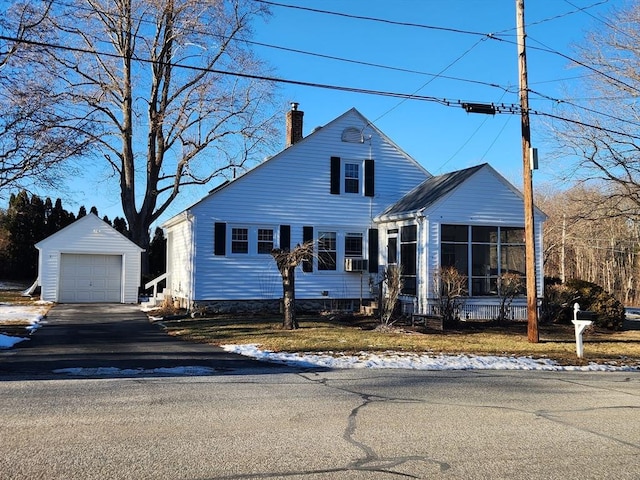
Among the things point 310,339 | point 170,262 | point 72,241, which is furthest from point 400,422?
Answer: point 72,241

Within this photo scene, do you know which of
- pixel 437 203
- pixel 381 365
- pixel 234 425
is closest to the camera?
pixel 234 425

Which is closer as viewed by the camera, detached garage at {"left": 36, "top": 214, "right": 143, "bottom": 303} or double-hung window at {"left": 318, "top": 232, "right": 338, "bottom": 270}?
double-hung window at {"left": 318, "top": 232, "right": 338, "bottom": 270}

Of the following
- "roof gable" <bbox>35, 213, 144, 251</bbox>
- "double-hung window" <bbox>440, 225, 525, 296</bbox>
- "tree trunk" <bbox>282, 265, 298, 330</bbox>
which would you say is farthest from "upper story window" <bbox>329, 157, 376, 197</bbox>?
"roof gable" <bbox>35, 213, 144, 251</bbox>

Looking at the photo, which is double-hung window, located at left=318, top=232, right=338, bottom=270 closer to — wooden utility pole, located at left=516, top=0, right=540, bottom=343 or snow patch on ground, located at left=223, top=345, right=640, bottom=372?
wooden utility pole, located at left=516, top=0, right=540, bottom=343

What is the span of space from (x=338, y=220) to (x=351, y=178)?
6.04ft

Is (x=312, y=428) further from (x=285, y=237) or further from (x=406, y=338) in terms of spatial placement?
(x=285, y=237)

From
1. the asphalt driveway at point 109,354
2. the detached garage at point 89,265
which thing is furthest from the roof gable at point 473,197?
the detached garage at point 89,265

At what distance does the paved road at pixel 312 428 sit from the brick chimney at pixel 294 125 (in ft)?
53.1

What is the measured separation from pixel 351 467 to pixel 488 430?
2.17m

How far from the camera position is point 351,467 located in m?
5.20

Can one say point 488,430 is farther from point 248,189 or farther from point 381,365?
point 248,189

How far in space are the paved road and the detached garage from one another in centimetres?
1908

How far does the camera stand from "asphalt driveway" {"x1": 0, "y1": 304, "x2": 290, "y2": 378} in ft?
35.1

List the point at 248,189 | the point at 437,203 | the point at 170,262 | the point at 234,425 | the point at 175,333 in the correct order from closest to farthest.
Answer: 1. the point at 234,425
2. the point at 175,333
3. the point at 437,203
4. the point at 248,189
5. the point at 170,262
